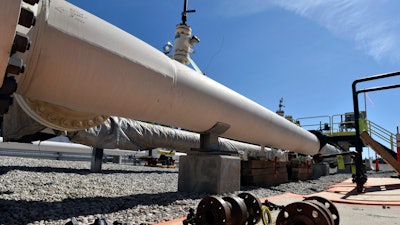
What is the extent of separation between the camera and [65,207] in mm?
3338

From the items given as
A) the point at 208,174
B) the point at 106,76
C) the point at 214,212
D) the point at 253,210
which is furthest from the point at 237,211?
the point at 208,174

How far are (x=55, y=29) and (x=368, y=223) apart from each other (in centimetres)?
393

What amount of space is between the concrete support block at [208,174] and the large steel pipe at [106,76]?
0.62 meters

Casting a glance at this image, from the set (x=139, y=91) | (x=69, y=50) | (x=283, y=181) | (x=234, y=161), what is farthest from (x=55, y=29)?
(x=283, y=181)

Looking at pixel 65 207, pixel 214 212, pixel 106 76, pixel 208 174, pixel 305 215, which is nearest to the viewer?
pixel 305 215

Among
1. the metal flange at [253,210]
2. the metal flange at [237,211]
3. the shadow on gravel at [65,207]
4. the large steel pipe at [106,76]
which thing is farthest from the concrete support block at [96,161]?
the metal flange at [237,211]

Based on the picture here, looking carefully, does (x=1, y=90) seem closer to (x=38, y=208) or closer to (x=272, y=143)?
(x=38, y=208)

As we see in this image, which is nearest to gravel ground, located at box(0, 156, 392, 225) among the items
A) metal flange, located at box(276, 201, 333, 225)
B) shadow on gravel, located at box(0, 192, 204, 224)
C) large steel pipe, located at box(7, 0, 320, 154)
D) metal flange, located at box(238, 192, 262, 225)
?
shadow on gravel, located at box(0, 192, 204, 224)

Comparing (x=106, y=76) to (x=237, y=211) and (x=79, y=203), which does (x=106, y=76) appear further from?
(x=237, y=211)

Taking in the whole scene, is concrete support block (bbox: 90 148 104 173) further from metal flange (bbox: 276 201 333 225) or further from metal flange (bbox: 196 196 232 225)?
metal flange (bbox: 276 201 333 225)

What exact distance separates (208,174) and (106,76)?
264 centimetres

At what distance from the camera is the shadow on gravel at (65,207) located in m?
2.85

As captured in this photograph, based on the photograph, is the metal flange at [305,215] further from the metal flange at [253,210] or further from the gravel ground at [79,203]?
the gravel ground at [79,203]

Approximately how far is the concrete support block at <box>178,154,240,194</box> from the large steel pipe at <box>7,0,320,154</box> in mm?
620
